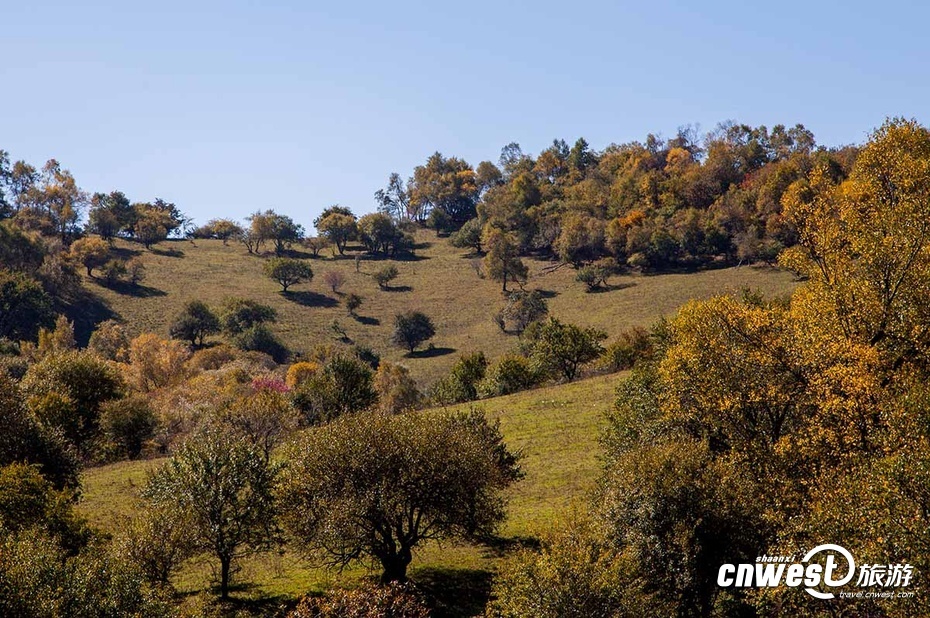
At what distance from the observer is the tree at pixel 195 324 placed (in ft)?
398

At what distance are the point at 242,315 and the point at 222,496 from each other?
3872 inches

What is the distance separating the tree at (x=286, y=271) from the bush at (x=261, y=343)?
32.1 m

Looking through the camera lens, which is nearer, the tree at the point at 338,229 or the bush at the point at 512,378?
the bush at the point at 512,378

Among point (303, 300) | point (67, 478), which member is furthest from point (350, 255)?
point (67, 478)

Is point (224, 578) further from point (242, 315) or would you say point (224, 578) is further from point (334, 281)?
point (334, 281)

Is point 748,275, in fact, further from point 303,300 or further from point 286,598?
point 286,598

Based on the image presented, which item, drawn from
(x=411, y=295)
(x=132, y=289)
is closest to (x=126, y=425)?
(x=132, y=289)

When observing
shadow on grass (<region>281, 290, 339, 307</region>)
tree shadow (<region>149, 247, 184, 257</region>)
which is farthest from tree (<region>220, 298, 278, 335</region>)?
tree shadow (<region>149, 247, 184, 257</region>)

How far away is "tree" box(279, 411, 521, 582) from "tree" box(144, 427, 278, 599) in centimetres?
170

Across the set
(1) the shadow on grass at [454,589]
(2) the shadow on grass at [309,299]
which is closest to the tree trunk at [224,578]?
(1) the shadow on grass at [454,589]

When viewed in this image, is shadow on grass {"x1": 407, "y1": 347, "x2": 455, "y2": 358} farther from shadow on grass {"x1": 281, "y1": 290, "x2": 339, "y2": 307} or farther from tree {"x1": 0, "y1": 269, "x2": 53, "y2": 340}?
tree {"x1": 0, "y1": 269, "x2": 53, "y2": 340}

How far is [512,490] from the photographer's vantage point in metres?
47.5

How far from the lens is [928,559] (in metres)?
19.2

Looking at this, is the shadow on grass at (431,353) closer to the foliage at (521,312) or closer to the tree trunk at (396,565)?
the foliage at (521,312)
